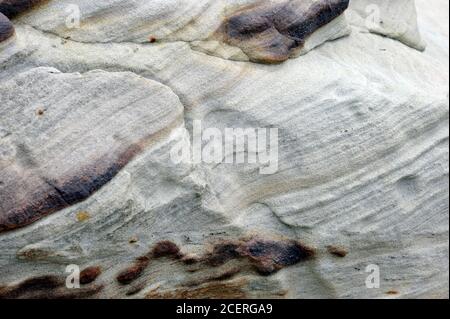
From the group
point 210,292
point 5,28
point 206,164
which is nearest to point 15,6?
point 5,28

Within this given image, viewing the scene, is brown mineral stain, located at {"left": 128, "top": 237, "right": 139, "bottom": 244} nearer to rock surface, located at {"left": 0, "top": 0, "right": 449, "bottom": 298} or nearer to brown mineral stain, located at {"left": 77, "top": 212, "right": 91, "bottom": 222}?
rock surface, located at {"left": 0, "top": 0, "right": 449, "bottom": 298}

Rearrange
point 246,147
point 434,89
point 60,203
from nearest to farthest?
point 60,203
point 246,147
point 434,89

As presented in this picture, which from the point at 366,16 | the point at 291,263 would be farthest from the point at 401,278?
the point at 366,16

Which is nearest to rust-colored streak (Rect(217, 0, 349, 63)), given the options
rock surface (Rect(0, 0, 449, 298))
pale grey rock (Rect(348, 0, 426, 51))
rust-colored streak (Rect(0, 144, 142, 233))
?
rock surface (Rect(0, 0, 449, 298))

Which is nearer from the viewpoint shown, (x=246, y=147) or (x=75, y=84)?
(x=75, y=84)

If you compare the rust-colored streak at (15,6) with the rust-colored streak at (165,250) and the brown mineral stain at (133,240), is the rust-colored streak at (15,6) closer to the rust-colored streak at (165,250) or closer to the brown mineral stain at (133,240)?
the brown mineral stain at (133,240)

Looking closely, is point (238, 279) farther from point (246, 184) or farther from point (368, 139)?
point (368, 139)

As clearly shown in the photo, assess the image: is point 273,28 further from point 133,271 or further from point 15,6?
point 133,271
